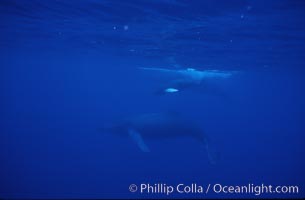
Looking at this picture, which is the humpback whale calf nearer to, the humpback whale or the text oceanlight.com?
the humpback whale

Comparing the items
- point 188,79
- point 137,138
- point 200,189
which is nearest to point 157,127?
point 137,138

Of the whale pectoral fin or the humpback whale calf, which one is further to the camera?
the humpback whale calf

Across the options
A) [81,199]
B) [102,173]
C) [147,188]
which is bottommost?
[81,199]

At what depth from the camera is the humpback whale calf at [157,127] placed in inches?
915

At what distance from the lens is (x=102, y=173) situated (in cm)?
3084

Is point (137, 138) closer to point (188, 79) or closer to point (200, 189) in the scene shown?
point (200, 189)

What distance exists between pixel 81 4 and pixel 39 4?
89.8 inches

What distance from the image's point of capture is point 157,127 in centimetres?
2323

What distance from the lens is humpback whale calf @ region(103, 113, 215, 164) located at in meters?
23.2

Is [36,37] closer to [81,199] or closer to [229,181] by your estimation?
[81,199]

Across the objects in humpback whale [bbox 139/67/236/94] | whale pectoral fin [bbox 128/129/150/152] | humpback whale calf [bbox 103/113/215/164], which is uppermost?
humpback whale [bbox 139/67/236/94]

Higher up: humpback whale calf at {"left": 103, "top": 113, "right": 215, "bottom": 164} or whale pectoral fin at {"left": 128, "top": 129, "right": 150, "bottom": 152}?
humpback whale calf at {"left": 103, "top": 113, "right": 215, "bottom": 164}

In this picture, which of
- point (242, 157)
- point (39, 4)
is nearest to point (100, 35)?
point (39, 4)

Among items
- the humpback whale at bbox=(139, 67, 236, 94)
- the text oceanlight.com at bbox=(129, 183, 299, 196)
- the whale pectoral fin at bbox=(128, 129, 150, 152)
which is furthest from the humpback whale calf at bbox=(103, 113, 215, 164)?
the text oceanlight.com at bbox=(129, 183, 299, 196)
